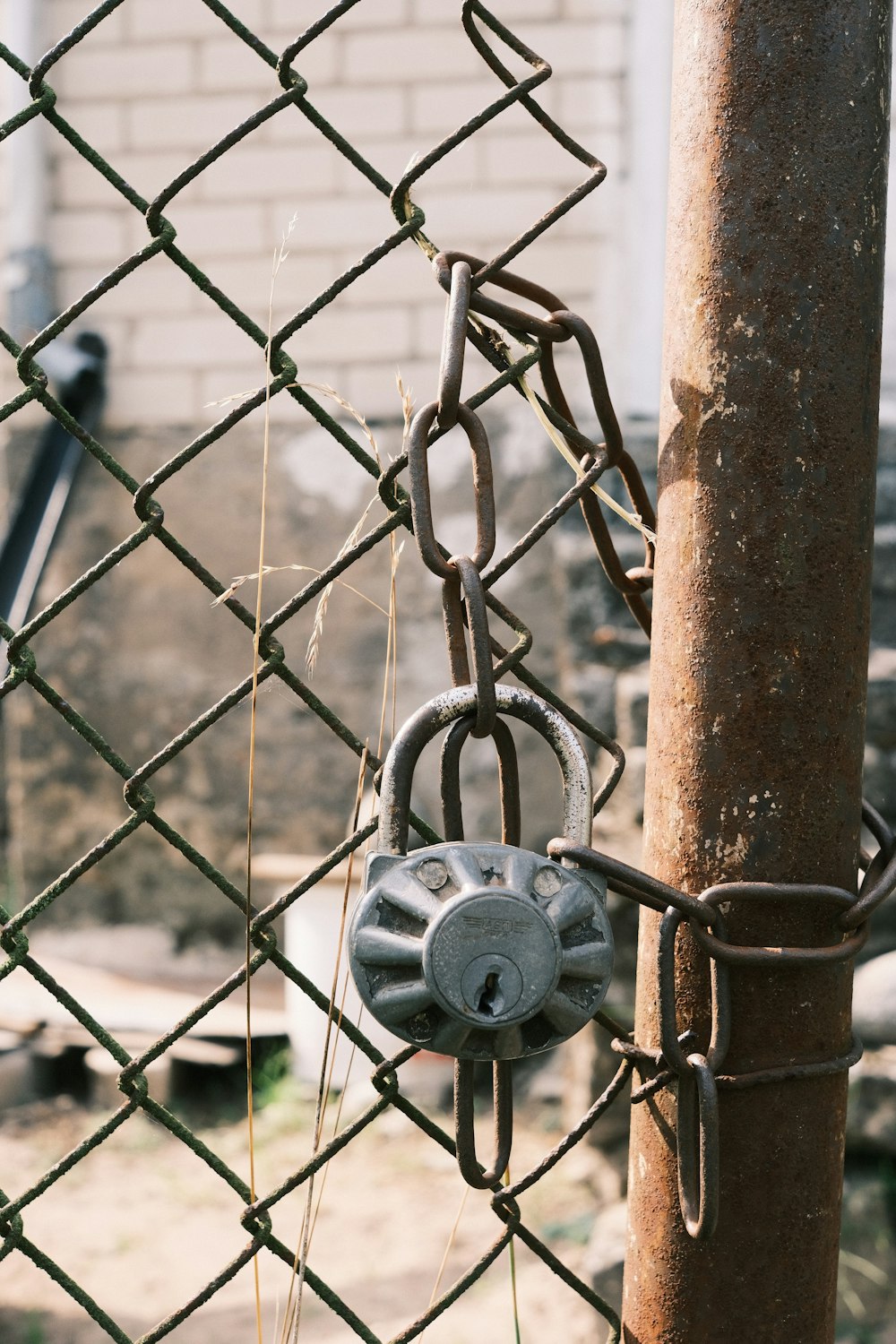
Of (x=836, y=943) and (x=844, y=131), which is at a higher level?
(x=844, y=131)

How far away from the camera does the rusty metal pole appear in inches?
26.0

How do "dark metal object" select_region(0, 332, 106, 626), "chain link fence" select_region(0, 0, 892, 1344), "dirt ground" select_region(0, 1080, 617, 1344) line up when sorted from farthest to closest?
"dark metal object" select_region(0, 332, 106, 626), "dirt ground" select_region(0, 1080, 617, 1344), "chain link fence" select_region(0, 0, 892, 1344)

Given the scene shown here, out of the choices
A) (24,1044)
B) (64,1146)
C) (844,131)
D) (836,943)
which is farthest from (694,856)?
(24,1044)

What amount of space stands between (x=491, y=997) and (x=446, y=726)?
15cm

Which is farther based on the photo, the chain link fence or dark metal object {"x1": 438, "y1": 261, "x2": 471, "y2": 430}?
the chain link fence

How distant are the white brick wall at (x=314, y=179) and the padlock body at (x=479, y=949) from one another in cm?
357

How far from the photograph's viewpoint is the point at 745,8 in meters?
0.66

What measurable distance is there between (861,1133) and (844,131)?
218cm

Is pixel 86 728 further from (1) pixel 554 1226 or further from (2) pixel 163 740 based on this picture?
A: (2) pixel 163 740

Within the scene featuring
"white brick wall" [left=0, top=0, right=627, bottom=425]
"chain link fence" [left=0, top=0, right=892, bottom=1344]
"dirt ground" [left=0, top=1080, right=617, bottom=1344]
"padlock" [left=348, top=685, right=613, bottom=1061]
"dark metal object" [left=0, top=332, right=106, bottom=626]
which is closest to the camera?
"padlock" [left=348, top=685, right=613, bottom=1061]

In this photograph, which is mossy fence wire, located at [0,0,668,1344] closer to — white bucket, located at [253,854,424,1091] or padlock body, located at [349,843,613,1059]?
padlock body, located at [349,843,613,1059]

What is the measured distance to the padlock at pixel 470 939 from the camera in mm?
598

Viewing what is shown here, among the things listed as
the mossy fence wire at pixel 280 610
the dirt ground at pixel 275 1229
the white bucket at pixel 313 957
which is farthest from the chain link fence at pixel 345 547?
the white bucket at pixel 313 957

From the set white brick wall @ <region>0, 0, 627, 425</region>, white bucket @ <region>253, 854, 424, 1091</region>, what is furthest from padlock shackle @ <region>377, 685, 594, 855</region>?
white brick wall @ <region>0, 0, 627, 425</region>
